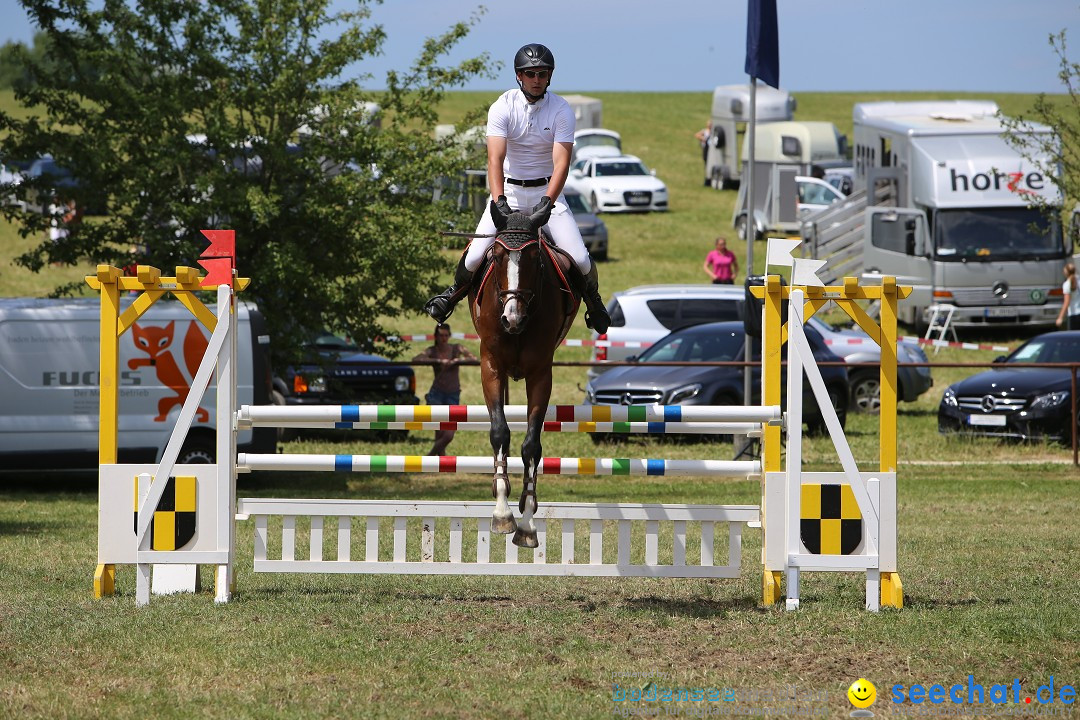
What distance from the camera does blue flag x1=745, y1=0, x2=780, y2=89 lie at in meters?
16.2

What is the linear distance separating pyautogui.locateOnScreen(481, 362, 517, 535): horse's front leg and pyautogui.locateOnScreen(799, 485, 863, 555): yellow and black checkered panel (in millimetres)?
1679

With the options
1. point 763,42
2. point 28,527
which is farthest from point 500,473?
point 763,42

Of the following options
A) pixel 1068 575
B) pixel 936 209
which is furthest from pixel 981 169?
pixel 1068 575

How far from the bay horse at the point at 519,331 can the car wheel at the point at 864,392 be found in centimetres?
1356

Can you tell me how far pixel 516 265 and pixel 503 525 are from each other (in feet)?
4.68

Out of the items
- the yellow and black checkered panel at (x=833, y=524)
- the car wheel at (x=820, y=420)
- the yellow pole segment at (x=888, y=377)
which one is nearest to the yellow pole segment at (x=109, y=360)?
the yellow and black checkered panel at (x=833, y=524)

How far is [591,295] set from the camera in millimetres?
8195

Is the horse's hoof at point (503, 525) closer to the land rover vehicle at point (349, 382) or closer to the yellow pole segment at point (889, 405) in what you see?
the yellow pole segment at point (889, 405)

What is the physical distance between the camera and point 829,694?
568cm

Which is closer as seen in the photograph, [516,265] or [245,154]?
[516,265]

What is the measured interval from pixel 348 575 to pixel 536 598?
6.29 ft

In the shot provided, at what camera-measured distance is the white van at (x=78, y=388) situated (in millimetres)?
15125

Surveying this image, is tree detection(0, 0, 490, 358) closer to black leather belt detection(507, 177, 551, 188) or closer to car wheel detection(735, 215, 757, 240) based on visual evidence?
black leather belt detection(507, 177, 551, 188)

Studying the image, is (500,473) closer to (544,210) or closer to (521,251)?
(521,251)
